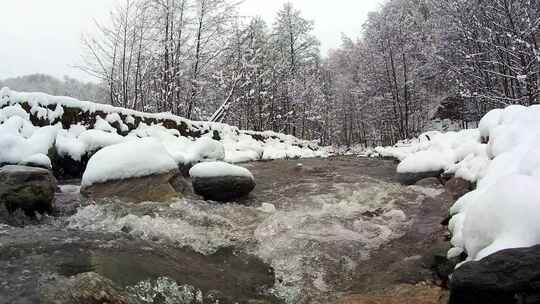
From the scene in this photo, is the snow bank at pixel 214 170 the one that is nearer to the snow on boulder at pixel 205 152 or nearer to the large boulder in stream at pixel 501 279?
the snow on boulder at pixel 205 152

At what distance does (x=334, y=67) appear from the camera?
44469mm

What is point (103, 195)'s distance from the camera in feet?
18.5

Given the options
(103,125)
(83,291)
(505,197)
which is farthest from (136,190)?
(505,197)

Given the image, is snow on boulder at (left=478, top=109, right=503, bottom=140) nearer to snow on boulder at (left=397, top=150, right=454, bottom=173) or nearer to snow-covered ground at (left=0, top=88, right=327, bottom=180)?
snow on boulder at (left=397, top=150, right=454, bottom=173)

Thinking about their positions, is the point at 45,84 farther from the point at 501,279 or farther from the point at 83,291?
the point at 501,279

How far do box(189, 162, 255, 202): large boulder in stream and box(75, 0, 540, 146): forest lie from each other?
7554 mm

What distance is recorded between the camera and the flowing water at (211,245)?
3294 millimetres

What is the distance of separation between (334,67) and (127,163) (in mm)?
40559

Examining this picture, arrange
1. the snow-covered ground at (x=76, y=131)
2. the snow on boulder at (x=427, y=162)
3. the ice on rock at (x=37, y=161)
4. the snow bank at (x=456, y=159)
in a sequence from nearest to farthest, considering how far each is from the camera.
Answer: the snow bank at (x=456, y=159) → the ice on rock at (x=37, y=161) → the snow-covered ground at (x=76, y=131) → the snow on boulder at (x=427, y=162)

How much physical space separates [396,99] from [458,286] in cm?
2399

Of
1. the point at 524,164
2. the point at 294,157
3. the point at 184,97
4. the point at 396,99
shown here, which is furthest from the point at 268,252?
the point at 396,99

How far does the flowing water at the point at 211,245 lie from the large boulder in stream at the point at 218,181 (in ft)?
0.82

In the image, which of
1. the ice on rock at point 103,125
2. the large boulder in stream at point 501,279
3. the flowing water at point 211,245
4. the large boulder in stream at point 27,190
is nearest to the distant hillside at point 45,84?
the ice on rock at point 103,125

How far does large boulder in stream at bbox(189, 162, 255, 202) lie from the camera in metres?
6.44
